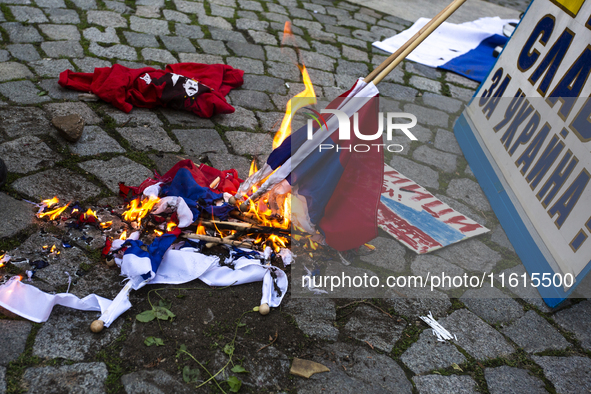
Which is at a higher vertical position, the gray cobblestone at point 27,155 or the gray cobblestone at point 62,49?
the gray cobblestone at point 62,49

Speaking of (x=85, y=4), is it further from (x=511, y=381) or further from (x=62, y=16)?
(x=511, y=381)

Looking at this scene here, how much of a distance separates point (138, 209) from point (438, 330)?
1954 millimetres

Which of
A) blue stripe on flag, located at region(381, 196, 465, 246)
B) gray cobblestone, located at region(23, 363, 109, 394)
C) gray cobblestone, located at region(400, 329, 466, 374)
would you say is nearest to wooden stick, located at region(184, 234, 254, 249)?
gray cobblestone, located at region(23, 363, 109, 394)

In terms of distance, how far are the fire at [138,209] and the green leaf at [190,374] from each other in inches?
42.5

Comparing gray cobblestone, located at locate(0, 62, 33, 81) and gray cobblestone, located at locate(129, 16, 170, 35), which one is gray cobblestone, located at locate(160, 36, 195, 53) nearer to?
gray cobblestone, located at locate(129, 16, 170, 35)

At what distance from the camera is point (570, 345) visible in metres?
2.64

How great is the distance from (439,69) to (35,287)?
17.3 ft

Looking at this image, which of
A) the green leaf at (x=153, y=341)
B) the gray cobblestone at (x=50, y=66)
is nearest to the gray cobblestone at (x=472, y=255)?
the green leaf at (x=153, y=341)

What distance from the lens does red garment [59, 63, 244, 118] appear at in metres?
3.88

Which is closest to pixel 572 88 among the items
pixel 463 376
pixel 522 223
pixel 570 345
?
pixel 522 223

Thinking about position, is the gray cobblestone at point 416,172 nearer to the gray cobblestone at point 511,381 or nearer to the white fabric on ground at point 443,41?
the gray cobblestone at point 511,381

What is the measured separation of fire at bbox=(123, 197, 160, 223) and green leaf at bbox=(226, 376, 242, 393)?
1.21m

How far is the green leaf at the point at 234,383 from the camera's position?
2.00 m

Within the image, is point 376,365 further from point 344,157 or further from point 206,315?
point 344,157
